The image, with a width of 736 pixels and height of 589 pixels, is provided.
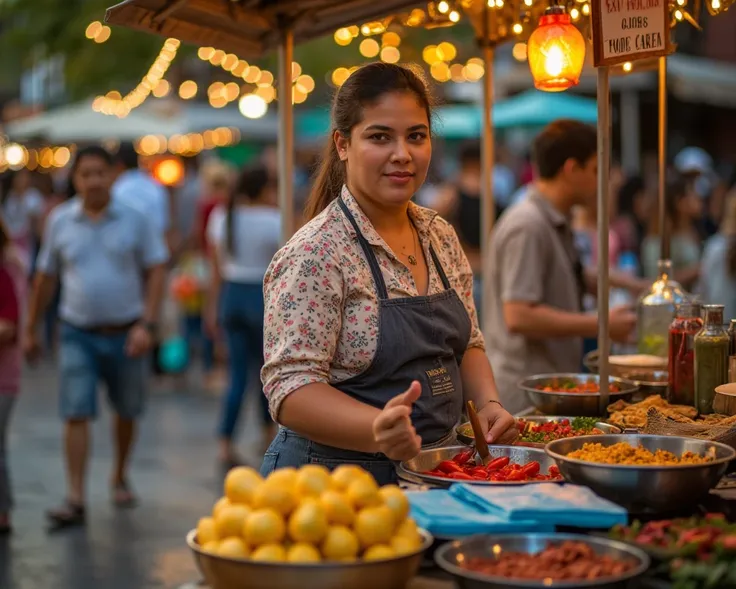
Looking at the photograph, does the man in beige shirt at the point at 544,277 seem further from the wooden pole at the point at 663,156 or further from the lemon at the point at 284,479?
the lemon at the point at 284,479

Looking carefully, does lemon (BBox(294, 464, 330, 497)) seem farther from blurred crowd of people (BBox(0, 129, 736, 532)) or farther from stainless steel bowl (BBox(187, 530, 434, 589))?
blurred crowd of people (BBox(0, 129, 736, 532))

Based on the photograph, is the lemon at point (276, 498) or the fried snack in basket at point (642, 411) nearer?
the lemon at point (276, 498)

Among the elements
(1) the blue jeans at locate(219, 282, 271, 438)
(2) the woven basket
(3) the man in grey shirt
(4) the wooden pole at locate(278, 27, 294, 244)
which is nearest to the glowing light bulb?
(1) the blue jeans at locate(219, 282, 271, 438)

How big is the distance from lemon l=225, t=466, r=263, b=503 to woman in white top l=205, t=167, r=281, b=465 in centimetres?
697

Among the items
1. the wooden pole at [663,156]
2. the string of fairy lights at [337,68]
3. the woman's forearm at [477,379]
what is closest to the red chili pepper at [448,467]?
the woman's forearm at [477,379]

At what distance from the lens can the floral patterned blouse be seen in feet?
10.6

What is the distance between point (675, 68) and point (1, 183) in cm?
1066

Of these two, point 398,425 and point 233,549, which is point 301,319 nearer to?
point 398,425

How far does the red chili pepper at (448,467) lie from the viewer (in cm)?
314

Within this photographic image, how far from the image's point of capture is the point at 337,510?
2.32 m

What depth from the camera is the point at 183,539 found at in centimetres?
722

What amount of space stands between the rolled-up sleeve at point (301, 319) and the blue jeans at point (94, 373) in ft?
15.1

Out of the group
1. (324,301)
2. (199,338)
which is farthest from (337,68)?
(324,301)

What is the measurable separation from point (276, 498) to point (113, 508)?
19.7ft
